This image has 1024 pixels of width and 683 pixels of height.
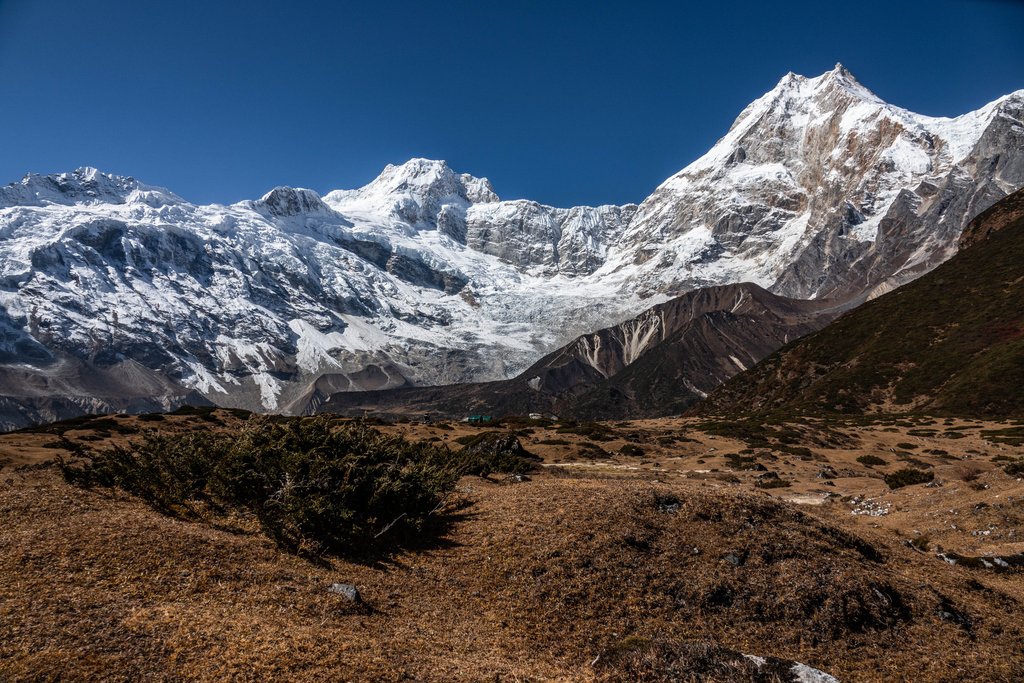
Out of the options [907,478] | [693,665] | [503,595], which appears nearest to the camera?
[693,665]

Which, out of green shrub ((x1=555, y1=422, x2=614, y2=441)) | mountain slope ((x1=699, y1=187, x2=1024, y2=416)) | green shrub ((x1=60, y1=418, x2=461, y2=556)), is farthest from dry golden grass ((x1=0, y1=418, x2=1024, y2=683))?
mountain slope ((x1=699, y1=187, x2=1024, y2=416))

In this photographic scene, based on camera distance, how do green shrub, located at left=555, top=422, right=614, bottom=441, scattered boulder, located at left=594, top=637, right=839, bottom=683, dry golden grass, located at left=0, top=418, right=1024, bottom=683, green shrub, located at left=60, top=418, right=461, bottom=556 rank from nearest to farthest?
dry golden grass, located at left=0, top=418, right=1024, bottom=683 → scattered boulder, located at left=594, top=637, right=839, bottom=683 → green shrub, located at left=60, top=418, right=461, bottom=556 → green shrub, located at left=555, top=422, right=614, bottom=441

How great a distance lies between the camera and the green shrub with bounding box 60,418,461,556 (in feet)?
52.9

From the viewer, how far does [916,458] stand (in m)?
54.8

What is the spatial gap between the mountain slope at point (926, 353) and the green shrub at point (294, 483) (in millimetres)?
97146

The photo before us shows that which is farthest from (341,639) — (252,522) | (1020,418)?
(1020,418)

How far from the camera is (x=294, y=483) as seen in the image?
17.3 meters

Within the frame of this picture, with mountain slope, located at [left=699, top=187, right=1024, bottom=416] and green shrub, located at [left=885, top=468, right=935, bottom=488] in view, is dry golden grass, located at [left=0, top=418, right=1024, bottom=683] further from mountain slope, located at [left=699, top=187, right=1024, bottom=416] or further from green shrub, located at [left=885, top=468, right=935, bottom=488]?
mountain slope, located at [left=699, top=187, right=1024, bottom=416]

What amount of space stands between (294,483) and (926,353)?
12628 cm

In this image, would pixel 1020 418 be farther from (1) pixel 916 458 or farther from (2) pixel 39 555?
(2) pixel 39 555

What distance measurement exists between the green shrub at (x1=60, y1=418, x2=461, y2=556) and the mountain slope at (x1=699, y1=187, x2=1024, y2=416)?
319 ft

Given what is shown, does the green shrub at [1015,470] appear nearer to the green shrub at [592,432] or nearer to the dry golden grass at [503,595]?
the dry golden grass at [503,595]

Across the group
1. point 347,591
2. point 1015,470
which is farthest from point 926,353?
point 347,591

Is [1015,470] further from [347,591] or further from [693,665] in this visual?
[347,591]
